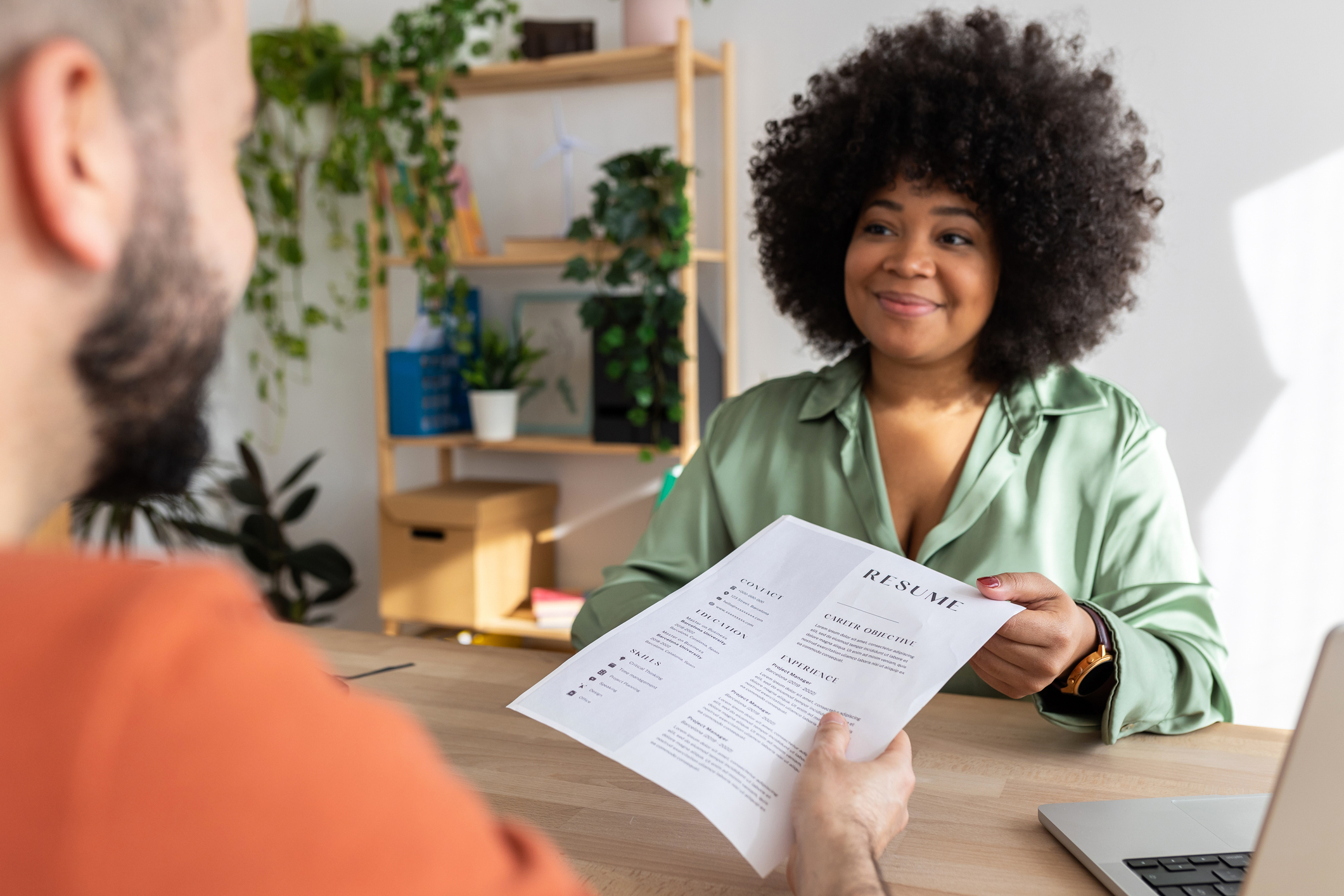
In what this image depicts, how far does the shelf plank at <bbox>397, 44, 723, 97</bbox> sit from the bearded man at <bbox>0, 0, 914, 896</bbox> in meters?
2.42

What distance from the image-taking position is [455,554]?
2.96m

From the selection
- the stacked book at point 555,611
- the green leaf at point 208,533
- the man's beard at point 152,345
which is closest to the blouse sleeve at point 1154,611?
the man's beard at point 152,345

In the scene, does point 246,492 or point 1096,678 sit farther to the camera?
point 246,492

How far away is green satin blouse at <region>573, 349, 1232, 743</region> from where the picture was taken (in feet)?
4.11

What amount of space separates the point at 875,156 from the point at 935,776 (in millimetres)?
982

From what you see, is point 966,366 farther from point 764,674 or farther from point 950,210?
point 764,674

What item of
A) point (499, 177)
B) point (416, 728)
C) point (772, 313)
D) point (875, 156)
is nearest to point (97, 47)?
point (416, 728)

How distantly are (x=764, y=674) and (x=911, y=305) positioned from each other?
0.78m

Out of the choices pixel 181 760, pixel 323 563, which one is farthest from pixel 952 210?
pixel 323 563

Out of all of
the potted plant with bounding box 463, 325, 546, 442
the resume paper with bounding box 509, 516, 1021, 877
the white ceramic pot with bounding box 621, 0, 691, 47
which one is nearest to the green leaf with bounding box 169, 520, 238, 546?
the potted plant with bounding box 463, 325, 546, 442

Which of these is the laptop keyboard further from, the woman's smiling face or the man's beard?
the woman's smiling face

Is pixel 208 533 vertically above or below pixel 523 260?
below

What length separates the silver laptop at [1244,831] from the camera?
0.56 metres

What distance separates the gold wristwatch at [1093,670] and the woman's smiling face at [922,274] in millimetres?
535
